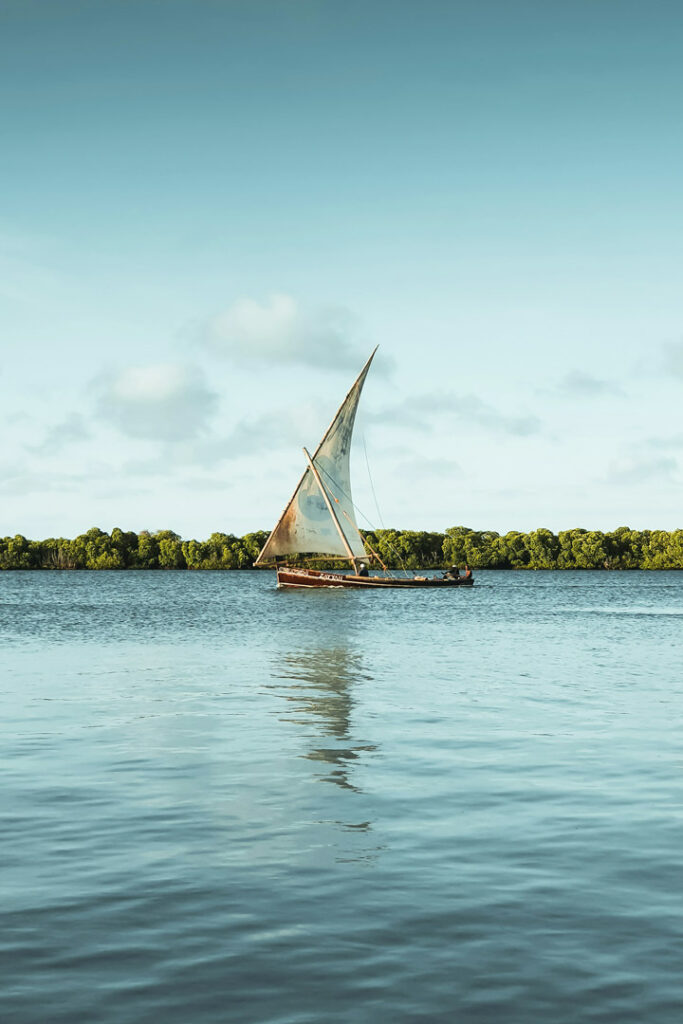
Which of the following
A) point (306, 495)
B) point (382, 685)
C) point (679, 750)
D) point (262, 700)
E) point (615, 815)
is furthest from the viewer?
point (306, 495)

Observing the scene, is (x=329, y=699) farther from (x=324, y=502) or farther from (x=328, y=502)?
(x=324, y=502)

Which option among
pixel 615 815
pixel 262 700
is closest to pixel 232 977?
pixel 615 815

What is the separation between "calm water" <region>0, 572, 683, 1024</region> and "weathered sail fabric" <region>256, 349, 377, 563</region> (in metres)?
75.4

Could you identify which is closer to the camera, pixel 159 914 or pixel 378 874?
pixel 159 914

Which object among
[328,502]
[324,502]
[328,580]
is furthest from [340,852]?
[328,580]

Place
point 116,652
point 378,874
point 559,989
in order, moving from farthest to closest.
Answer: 1. point 116,652
2. point 378,874
3. point 559,989

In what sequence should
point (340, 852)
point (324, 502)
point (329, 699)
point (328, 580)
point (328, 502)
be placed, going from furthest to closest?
point (328, 580), point (324, 502), point (328, 502), point (329, 699), point (340, 852)

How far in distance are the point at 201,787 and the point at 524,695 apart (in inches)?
589

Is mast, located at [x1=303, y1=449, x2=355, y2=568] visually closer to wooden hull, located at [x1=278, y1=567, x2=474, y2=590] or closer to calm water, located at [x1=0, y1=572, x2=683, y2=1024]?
wooden hull, located at [x1=278, y1=567, x2=474, y2=590]

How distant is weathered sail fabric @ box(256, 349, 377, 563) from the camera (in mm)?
106812

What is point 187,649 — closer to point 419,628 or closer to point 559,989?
point 419,628

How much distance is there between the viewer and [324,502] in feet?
356

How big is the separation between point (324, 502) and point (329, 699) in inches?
3163

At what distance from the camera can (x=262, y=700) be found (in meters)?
28.0
